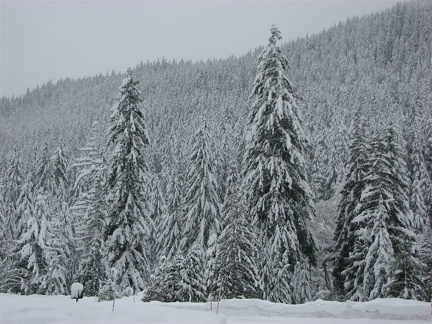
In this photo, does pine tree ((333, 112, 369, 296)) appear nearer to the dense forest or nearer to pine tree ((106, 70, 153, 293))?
the dense forest

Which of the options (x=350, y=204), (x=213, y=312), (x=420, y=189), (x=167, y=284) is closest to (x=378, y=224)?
(x=350, y=204)

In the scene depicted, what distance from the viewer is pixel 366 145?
24750mm

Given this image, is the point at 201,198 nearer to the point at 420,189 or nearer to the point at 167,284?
the point at 167,284

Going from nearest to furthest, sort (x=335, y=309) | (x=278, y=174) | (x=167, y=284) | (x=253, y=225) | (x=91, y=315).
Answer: (x=91, y=315)
(x=335, y=309)
(x=167, y=284)
(x=278, y=174)
(x=253, y=225)

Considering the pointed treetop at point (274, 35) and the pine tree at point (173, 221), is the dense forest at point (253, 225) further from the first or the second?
the pine tree at point (173, 221)

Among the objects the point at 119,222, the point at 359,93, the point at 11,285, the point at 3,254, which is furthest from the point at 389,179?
the point at 359,93

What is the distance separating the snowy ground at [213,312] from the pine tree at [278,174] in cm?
655

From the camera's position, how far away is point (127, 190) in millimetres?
22203

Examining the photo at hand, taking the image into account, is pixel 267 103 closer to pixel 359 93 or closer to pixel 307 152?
pixel 307 152

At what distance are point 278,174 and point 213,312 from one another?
9.21 metres

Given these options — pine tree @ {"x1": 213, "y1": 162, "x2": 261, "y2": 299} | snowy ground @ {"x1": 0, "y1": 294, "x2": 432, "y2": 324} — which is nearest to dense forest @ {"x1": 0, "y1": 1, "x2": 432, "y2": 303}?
pine tree @ {"x1": 213, "y1": 162, "x2": 261, "y2": 299}

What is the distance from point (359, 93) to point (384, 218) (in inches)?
5212

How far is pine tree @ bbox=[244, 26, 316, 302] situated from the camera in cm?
1786

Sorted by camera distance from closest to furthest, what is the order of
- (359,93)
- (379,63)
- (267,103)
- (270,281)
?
(270,281) → (267,103) → (359,93) → (379,63)
